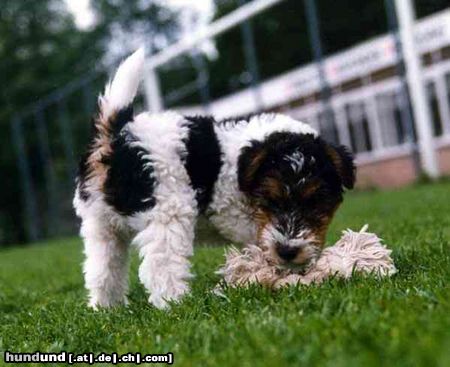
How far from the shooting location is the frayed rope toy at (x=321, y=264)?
445cm

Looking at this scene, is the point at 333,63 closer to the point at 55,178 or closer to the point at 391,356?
the point at 55,178

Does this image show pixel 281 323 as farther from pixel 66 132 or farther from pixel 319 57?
pixel 66 132

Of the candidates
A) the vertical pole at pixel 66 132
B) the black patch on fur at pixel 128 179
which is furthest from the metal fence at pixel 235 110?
the black patch on fur at pixel 128 179

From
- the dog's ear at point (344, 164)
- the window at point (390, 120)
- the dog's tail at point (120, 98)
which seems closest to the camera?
the dog's ear at point (344, 164)

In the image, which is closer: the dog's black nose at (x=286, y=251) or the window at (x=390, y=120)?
the dog's black nose at (x=286, y=251)

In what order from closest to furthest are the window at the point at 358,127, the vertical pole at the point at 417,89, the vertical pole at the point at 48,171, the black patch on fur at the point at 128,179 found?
the black patch on fur at the point at 128,179
the vertical pole at the point at 417,89
the window at the point at 358,127
the vertical pole at the point at 48,171

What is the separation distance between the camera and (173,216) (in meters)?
4.68

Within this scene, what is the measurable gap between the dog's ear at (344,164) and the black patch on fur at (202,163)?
0.65 meters

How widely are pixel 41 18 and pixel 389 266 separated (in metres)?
42.9

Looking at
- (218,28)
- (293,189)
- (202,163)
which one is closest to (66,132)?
(218,28)

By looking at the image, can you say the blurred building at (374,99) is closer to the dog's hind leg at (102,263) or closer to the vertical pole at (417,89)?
the vertical pole at (417,89)

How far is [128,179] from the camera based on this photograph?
4.76 meters

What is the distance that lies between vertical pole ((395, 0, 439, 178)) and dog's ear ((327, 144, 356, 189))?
12.9m

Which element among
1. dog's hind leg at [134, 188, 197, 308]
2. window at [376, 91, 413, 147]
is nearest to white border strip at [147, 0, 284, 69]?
window at [376, 91, 413, 147]
